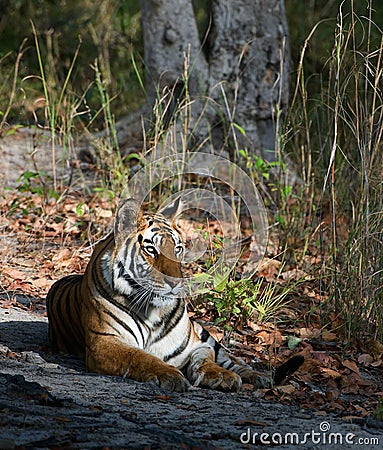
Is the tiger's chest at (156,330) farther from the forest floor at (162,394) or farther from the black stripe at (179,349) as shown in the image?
the forest floor at (162,394)

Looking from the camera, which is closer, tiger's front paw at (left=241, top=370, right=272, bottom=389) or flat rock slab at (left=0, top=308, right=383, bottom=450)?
flat rock slab at (left=0, top=308, right=383, bottom=450)

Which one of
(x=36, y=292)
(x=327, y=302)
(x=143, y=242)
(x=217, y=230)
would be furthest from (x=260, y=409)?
(x=217, y=230)

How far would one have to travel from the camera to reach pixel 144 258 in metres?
4.29

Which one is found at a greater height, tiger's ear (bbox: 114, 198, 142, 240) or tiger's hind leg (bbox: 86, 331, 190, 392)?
tiger's ear (bbox: 114, 198, 142, 240)

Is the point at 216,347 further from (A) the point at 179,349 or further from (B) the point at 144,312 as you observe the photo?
(B) the point at 144,312

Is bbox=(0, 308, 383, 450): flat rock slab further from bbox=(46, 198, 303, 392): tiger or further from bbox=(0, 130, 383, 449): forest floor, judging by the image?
bbox=(46, 198, 303, 392): tiger

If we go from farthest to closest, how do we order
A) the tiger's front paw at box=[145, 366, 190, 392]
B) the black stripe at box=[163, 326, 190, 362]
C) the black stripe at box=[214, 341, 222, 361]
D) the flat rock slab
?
the black stripe at box=[214, 341, 222, 361] < the black stripe at box=[163, 326, 190, 362] < the tiger's front paw at box=[145, 366, 190, 392] < the flat rock slab

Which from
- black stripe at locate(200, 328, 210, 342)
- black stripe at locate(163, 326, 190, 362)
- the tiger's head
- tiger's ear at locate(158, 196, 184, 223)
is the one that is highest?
tiger's ear at locate(158, 196, 184, 223)

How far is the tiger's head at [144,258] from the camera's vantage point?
4.21m

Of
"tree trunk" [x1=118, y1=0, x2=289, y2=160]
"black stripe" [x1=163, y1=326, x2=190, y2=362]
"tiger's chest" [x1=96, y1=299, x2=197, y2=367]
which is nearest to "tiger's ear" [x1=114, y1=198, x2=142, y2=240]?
"tiger's chest" [x1=96, y1=299, x2=197, y2=367]

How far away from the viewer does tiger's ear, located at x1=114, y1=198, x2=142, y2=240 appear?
14.2 feet

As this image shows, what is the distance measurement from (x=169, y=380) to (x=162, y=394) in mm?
140

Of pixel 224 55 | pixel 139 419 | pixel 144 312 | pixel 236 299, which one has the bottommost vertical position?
pixel 236 299

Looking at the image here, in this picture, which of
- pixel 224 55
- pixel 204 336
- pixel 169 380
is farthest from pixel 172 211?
pixel 224 55
